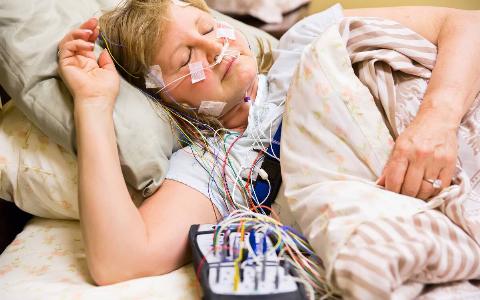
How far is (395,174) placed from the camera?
0.93 m

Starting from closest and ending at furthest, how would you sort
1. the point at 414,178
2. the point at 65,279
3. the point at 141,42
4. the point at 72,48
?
the point at 414,178, the point at 65,279, the point at 72,48, the point at 141,42

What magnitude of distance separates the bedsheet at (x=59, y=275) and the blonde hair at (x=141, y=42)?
43cm

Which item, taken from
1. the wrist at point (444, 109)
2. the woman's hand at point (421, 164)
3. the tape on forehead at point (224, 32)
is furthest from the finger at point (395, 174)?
the tape on forehead at point (224, 32)

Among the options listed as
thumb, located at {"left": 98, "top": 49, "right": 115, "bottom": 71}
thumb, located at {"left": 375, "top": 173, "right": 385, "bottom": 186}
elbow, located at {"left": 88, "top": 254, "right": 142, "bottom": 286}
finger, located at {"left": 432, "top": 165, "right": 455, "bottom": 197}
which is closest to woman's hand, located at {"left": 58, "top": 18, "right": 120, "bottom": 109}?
thumb, located at {"left": 98, "top": 49, "right": 115, "bottom": 71}

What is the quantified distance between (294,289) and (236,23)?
1.08 metres

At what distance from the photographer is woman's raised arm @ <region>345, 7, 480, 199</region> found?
0.94 meters

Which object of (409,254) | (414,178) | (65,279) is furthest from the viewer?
(65,279)

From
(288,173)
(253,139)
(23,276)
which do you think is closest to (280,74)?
(253,139)

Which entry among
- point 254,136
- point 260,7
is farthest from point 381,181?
point 260,7

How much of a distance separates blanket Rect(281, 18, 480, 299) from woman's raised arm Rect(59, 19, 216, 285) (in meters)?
0.28

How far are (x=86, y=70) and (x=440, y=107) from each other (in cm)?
84

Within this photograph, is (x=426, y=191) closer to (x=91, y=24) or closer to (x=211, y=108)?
(x=211, y=108)

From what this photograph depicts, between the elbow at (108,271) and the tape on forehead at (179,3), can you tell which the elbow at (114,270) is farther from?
the tape on forehead at (179,3)

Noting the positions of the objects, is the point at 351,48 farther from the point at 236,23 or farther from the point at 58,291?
the point at 58,291
